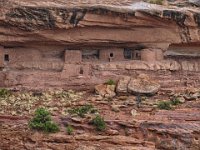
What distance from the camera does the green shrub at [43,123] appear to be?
2262cm

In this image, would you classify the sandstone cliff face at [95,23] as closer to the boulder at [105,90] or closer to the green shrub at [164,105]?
the boulder at [105,90]

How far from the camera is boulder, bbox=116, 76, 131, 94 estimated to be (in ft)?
81.8

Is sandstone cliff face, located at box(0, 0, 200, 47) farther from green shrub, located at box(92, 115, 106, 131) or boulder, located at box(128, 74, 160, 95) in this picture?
green shrub, located at box(92, 115, 106, 131)

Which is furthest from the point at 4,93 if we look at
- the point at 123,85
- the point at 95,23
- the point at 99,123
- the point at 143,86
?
the point at 143,86

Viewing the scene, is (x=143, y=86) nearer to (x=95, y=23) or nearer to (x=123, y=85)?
(x=123, y=85)

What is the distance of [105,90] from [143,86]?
123cm

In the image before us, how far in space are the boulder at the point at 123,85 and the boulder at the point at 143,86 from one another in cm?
16

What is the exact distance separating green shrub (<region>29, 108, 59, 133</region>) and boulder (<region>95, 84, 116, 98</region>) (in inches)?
96.6

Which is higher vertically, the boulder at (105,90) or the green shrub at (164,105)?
the boulder at (105,90)

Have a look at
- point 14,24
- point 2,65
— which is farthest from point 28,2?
point 2,65

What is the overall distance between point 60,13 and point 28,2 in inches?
44.3

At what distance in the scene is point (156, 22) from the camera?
2584 centimetres

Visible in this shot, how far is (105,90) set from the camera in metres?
25.1

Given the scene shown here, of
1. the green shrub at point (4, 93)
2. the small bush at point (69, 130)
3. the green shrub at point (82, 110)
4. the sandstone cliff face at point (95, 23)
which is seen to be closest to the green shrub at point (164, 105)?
the green shrub at point (82, 110)
